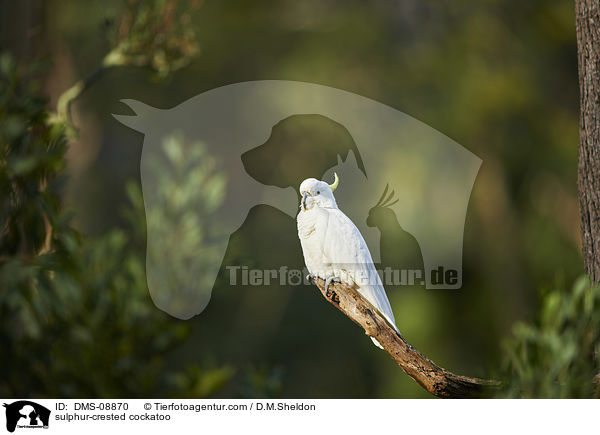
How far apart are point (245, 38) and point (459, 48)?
1062 mm

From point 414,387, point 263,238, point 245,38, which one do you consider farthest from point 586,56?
point 245,38

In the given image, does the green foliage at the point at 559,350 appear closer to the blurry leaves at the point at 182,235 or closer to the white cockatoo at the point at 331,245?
the white cockatoo at the point at 331,245

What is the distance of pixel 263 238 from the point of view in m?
2.20

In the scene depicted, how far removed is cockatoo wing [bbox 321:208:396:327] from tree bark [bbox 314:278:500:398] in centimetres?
2

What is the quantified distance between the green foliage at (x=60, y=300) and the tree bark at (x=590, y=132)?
699 millimetres

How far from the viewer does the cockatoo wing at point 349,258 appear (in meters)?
0.98

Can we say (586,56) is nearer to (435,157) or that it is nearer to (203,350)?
(435,157)

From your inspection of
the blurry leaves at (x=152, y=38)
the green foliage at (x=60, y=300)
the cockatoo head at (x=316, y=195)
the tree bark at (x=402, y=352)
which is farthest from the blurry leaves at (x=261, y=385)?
the blurry leaves at (x=152, y=38)
